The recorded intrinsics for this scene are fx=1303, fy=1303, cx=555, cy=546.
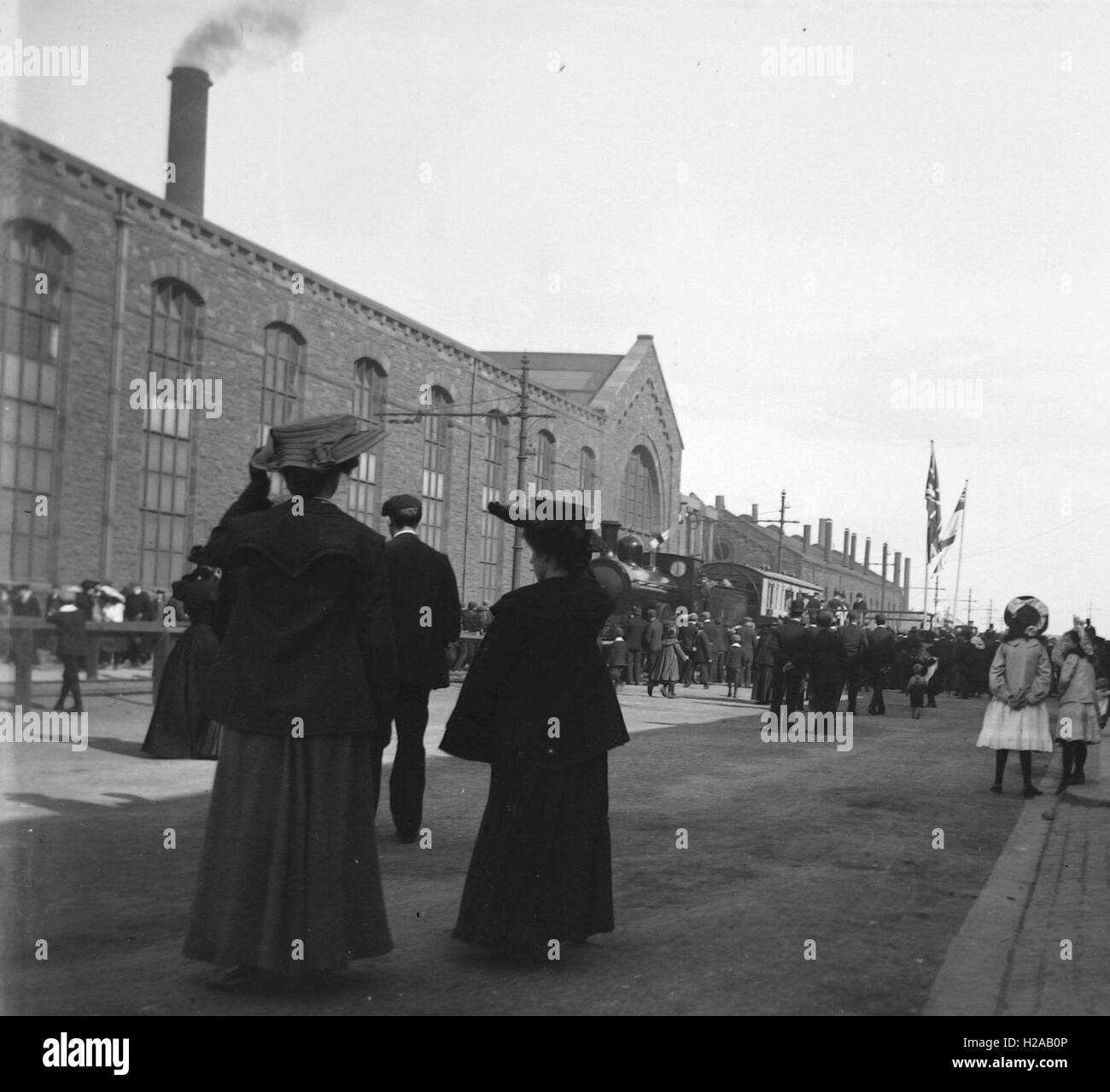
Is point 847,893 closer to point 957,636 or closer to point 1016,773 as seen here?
point 1016,773

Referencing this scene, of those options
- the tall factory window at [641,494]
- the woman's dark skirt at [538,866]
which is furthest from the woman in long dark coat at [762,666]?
the tall factory window at [641,494]

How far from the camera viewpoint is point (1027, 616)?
10508mm

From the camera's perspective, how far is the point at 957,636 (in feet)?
105

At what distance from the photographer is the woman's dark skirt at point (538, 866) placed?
4.53 m

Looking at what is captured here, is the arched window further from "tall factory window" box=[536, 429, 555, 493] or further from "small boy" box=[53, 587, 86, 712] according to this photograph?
"small boy" box=[53, 587, 86, 712]

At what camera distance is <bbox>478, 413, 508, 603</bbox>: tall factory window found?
3772 centimetres

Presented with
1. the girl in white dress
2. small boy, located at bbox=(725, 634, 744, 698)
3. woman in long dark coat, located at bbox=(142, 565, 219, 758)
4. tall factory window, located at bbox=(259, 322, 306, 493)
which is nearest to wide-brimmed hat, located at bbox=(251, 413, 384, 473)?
woman in long dark coat, located at bbox=(142, 565, 219, 758)

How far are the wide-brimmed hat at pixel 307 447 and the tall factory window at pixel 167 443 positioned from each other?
2067 centimetres

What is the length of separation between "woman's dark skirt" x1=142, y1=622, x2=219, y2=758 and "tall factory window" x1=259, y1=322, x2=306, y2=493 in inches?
668

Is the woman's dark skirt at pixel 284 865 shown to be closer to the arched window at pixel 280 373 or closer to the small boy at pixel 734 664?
the small boy at pixel 734 664

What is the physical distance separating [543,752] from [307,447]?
1372mm
